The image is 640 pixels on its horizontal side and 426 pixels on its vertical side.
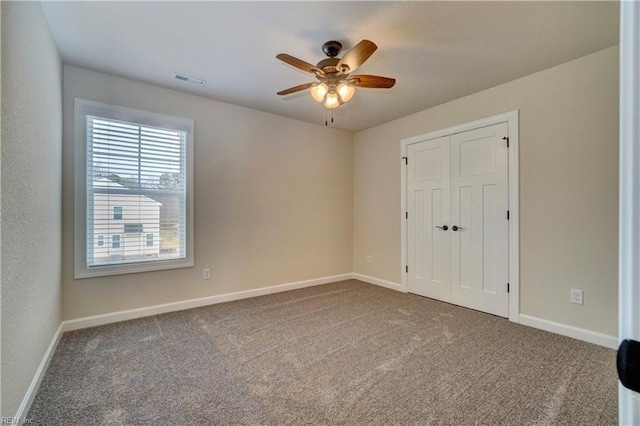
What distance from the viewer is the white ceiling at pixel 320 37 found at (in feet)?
6.81

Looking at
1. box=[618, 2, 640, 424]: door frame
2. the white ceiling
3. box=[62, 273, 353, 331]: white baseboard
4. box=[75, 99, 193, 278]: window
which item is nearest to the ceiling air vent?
the white ceiling

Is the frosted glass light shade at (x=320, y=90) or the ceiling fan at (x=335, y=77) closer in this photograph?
the ceiling fan at (x=335, y=77)

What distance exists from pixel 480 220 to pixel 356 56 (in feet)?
7.72

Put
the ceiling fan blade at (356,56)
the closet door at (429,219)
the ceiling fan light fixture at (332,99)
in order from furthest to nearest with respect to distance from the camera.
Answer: the closet door at (429,219) < the ceiling fan light fixture at (332,99) < the ceiling fan blade at (356,56)

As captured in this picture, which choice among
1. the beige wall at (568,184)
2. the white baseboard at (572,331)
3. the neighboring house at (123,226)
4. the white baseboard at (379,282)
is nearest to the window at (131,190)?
the neighboring house at (123,226)

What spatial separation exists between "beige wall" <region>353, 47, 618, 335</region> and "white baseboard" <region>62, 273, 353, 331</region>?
2797 mm

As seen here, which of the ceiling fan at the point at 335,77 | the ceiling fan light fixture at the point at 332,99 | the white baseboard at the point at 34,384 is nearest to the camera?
the white baseboard at the point at 34,384

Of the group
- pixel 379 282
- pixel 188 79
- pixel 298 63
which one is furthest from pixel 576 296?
pixel 188 79

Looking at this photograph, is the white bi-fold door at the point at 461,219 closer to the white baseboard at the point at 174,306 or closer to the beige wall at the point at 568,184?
the beige wall at the point at 568,184

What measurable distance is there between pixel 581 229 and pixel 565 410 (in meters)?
1.65

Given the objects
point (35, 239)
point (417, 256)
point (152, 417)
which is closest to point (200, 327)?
point (152, 417)

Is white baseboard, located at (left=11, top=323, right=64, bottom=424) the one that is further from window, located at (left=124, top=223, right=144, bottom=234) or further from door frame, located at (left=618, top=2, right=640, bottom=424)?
door frame, located at (left=618, top=2, right=640, bottom=424)

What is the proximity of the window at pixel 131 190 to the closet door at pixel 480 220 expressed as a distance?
10.5 ft

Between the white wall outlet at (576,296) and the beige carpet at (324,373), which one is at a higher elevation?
the white wall outlet at (576,296)
